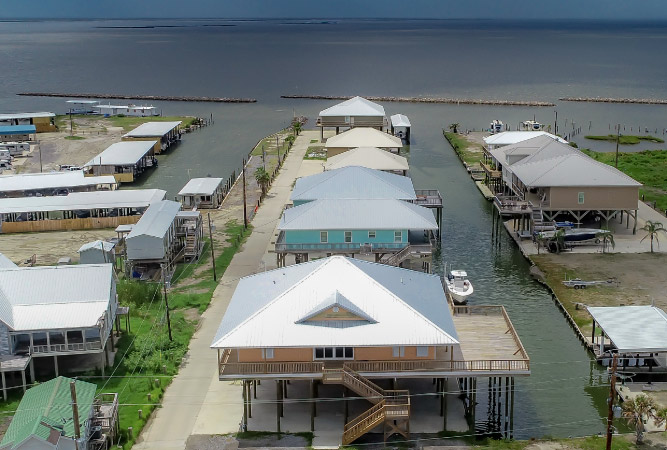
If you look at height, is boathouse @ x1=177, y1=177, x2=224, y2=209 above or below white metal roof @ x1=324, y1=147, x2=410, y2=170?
below

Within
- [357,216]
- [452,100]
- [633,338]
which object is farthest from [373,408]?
[452,100]

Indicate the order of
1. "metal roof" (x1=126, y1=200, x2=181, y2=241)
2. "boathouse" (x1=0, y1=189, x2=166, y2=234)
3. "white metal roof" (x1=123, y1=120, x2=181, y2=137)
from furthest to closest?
"white metal roof" (x1=123, y1=120, x2=181, y2=137)
"boathouse" (x1=0, y1=189, x2=166, y2=234)
"metal roof" (x1=126, y1=200, x2=181, y2=241)

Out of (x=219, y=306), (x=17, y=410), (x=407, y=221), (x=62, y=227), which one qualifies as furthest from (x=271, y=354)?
(x=62, y=227)

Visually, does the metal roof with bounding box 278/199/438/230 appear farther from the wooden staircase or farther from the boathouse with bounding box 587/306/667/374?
the wooden staircase

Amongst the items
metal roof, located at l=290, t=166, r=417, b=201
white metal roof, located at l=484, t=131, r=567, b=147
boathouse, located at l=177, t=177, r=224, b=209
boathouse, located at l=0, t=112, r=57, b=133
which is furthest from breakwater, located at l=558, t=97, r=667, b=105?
metal roof, located at l=290, t=166, r=417, b=201

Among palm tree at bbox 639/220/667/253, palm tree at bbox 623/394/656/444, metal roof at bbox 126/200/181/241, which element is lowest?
palm tree at bbox 623/394/656/444

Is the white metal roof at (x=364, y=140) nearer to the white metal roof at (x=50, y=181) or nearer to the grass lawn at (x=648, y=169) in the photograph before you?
the grass lawn at (x=648, y=169)

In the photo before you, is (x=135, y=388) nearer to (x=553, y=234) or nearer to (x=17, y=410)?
(x=17, y=410)
